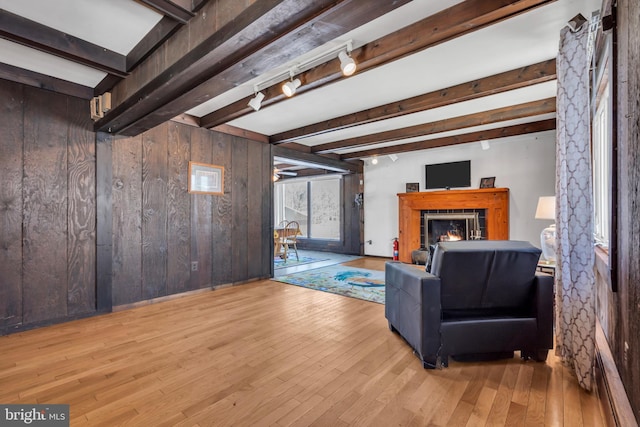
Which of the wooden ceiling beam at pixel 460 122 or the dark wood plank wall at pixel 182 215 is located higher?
the wooden ceiling beam at pixel 460 122

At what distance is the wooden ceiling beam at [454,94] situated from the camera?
2.75m

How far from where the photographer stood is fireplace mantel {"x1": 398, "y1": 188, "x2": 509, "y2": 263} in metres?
5.52

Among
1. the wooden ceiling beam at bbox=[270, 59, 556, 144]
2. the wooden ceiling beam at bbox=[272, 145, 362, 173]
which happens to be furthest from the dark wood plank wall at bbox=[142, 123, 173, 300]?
the wooden ceiling beam at bbox=[270, 59, 556, 144]

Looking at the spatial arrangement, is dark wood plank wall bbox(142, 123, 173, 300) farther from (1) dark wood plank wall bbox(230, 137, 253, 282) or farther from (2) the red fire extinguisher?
(2) the red fire extinguisher

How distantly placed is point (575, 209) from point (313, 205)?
7264mm

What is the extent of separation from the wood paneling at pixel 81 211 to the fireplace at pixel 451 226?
5752mm

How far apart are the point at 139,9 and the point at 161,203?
2.43 metres

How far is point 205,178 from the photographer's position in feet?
13.9

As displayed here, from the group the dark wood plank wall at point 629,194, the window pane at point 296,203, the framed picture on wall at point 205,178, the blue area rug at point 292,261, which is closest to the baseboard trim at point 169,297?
the framed picture on wall at point 205,178

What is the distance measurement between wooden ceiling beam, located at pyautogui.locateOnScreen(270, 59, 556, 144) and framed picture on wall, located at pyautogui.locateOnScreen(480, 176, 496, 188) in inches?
121

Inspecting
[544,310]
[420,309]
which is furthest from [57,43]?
[544,310]

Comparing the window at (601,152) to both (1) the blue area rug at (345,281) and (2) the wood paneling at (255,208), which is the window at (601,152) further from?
(2) the wood paneling at (255,208)

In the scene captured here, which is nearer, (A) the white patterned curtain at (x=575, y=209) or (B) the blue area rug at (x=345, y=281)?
(A) the white patterned curtain at (x=575, y=209)

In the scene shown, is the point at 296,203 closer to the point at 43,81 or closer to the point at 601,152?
the point at 43,81
